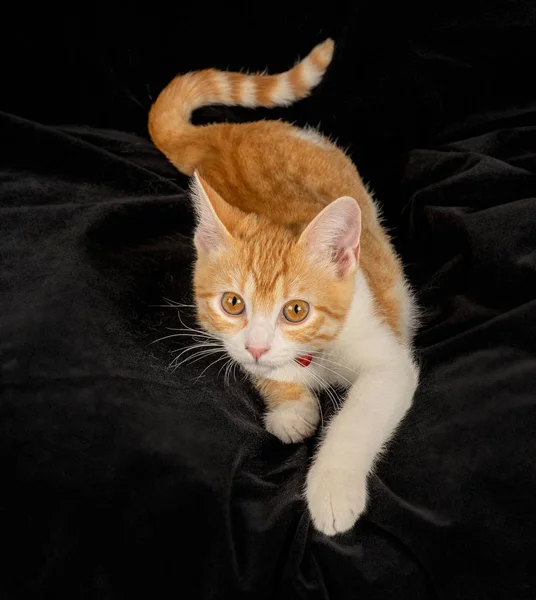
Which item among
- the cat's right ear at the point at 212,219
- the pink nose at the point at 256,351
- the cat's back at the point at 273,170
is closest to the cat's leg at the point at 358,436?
the pink nose at the point at 256,351

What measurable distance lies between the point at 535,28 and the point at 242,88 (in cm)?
109

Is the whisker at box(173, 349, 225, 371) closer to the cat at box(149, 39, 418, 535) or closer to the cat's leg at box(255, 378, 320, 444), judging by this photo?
the cat at box(149, 39, 418, 535)

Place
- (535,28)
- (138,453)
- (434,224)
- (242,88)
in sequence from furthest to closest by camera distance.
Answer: (242,88) < (535,28) < (434,224) < (138,453)

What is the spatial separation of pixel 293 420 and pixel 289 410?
4 centimetres

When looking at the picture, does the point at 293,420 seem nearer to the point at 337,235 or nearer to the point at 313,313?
the point at 313,313

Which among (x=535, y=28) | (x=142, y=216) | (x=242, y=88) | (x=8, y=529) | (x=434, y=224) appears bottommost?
(x=8, y=529)

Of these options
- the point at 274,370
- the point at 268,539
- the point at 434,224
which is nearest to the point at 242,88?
the point at 434,224

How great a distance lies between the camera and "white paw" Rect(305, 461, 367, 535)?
106 cm

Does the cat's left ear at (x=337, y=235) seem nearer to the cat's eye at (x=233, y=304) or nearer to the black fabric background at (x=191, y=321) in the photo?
the cat's eye at (x=233, y=304)

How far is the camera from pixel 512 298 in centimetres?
145

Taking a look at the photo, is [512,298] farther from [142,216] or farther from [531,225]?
[142,216]

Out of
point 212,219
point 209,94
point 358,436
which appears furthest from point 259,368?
point 209,94

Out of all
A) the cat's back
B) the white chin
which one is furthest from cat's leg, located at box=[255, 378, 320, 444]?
the cat's back

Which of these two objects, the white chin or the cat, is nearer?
the cat
